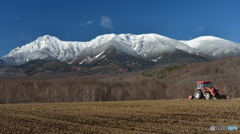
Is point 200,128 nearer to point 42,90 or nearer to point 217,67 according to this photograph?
point 42,90

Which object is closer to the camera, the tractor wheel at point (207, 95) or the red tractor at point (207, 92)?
the red tractor at point (207, 92)

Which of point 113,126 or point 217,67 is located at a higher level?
point 217,67

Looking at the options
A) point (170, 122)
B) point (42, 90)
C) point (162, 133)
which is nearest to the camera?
point (162, 133)

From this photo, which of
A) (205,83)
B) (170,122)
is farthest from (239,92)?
(170,122)

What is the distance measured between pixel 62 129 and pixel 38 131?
1.53 meters

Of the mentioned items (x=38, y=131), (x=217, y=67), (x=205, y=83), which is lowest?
(x=38, y=131)

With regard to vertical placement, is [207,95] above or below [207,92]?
below

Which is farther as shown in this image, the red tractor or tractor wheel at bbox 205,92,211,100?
tractor wheel at bbox 205,92,211,100

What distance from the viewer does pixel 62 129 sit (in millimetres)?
16688

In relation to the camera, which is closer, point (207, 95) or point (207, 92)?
point (207, 95)

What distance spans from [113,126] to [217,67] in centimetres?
14091

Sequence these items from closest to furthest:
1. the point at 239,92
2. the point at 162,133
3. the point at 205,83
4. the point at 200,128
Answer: the point at 162,133 < the point at 200,128 < the point at 205,83 < the point at 239,92

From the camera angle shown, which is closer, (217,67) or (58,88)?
(58,88)

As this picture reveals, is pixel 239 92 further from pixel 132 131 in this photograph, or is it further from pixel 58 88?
pixel 132 131
